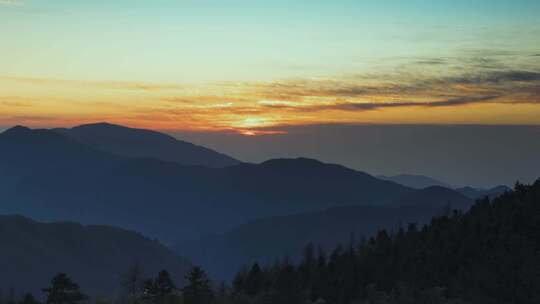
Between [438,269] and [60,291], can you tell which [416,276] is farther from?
[60,291]

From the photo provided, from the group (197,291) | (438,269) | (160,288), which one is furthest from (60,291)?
(438,269)

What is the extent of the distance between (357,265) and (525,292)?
2708 centimetres

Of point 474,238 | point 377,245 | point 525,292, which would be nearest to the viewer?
point 525,292

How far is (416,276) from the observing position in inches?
3610

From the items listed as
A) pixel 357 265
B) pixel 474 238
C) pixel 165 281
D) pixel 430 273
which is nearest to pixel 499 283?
pixel 430 273

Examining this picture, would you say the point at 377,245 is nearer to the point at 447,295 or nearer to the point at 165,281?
the point at 447,295

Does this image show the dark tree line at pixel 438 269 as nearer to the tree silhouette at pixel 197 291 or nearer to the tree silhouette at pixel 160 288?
the tree silhouette at pixel 197 291

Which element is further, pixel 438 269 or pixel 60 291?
pixel 438 269

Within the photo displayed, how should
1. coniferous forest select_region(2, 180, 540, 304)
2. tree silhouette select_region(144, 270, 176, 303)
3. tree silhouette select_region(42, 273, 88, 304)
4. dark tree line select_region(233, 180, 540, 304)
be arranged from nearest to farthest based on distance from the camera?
dark tree line select_region(233, 180, 540, 304) < coniferous forest select_region(2, 180, 540, 304) < tree silhouette select_region(42, 273, 88, 304) < tree silhouette select_region(144, 270, 176, 303)

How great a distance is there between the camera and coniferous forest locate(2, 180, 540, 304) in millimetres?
82438

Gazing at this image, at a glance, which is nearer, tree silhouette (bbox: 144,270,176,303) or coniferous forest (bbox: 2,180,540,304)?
coniferous forest (bbox: 2,180,540,304)

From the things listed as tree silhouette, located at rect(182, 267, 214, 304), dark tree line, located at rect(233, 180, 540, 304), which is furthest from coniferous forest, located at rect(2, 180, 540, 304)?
dark tree line, located at rect(233, 180, 540, 304)

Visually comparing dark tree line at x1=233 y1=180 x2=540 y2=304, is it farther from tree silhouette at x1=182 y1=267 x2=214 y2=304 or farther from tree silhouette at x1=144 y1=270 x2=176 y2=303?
tree silhouette at x1=144 y1=270 x2=176 y2=303

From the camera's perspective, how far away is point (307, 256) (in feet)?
386
